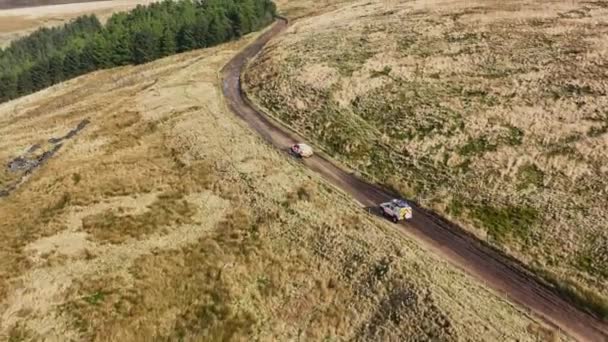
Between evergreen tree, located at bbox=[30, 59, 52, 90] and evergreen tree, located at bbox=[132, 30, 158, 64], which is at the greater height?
evergreen tree, located at bbox=[132, 30, 158, 64]

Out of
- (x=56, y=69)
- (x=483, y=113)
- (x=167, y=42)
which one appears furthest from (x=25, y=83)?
(x=483, y=113)

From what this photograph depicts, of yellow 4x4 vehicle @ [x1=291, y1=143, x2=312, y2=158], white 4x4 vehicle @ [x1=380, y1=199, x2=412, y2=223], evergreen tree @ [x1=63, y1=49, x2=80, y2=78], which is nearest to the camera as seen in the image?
white 4x4 vehicle @ [x1=380, y1=199, x2=412, y2=223]

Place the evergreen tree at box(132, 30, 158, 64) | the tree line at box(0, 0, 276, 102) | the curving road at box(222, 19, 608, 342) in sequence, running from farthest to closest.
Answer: the tree line at box(0, 0, 276, 102) → the evergreen tree at box(132, 30, 158, 64) → the curving road at box(222, 19, 608, 342)

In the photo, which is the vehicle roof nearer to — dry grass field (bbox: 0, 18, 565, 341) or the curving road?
the curving road

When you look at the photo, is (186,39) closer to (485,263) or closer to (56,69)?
(56,69)

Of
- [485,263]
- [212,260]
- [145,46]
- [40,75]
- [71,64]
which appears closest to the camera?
[485,263]

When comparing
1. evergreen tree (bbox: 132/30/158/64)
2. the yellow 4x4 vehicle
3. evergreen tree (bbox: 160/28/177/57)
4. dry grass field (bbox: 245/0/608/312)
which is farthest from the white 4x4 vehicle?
evergreen tree (bbox: 160/28/177/57)
